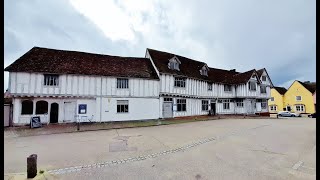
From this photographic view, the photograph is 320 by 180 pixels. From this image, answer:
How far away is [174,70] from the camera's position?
70.1ft

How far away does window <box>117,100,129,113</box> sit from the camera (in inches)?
696

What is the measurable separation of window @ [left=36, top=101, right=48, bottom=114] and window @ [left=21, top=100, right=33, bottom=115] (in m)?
0.44

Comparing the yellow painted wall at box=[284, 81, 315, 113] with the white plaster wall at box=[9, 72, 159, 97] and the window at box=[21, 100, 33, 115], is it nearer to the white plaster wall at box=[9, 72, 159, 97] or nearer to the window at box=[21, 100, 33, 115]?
the white plaster wall at box=[9, 72, 159, 97]

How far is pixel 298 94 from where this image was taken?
36.4 meters

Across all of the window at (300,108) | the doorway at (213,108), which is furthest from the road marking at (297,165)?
the window at (300,108)

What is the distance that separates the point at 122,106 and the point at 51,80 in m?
5.85

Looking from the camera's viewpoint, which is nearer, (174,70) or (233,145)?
(233,145)

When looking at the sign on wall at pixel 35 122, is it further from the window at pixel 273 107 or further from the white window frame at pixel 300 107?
the window at pixel 273 107

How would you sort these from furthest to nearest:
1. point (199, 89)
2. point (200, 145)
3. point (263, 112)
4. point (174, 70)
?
point (263, 112) → point (199, 89) → point (174, 70) → point (200, 145)

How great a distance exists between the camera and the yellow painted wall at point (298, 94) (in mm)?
34094

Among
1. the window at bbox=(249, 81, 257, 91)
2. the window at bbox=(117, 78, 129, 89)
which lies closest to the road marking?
the window at bbox=(117, 78, 129, 89)

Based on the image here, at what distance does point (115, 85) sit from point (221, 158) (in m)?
12.7

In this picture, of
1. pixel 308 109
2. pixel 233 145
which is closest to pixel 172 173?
pixel 233 145

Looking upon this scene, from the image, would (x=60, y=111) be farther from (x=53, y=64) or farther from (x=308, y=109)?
(x=308, y=109)
